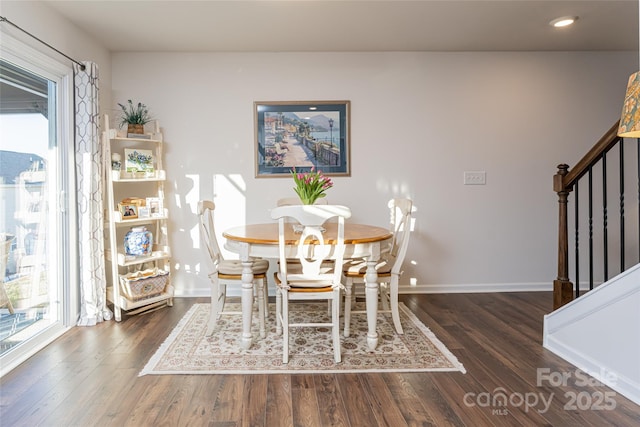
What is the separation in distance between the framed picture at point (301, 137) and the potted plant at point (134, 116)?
1050 millimetres

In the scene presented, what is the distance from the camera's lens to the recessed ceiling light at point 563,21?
10.5 ft

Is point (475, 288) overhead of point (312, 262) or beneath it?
beneath

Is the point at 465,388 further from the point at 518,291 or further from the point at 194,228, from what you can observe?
the point at 194,228

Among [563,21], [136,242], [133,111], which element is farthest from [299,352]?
[563,21]

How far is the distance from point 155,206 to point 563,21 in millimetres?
3841

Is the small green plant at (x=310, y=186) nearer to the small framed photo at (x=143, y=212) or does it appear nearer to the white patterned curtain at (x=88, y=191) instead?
the small framed photo at (x=143, y=212)

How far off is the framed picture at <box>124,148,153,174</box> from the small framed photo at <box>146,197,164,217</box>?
0.84ft

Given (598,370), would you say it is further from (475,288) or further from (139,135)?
(139,135)

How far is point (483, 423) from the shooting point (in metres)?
1.78

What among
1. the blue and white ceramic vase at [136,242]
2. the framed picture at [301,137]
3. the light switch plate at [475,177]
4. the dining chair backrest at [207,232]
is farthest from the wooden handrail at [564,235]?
the blue and white ceramic vase at [136,242]

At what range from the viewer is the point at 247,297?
254 cm

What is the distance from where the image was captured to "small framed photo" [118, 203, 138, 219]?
→ 3363mm

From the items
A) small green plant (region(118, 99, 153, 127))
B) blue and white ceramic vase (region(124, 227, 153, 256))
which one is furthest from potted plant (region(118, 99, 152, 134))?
blue and white ceramic vase (region(124, 227, 153, 256))

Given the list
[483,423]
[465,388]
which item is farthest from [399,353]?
[483,423]
